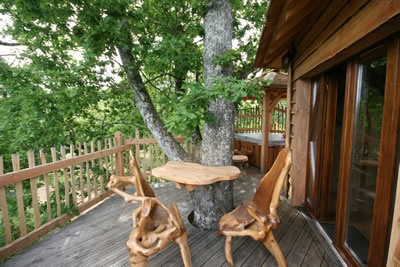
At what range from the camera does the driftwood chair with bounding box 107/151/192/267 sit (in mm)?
1514

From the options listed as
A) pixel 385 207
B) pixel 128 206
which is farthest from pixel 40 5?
pixel 385 207

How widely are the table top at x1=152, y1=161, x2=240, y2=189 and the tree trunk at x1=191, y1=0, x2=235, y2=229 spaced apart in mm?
471

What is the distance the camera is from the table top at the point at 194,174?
1.77 m

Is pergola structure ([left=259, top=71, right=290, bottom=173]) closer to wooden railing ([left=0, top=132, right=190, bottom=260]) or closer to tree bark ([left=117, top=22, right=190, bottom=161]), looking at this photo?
tree bark ([left=117, top=22, right=190, bottom=161])

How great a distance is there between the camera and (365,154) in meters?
1.65

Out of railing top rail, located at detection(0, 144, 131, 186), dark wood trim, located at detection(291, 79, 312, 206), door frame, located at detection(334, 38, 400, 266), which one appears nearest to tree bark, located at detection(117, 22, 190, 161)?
railing top rail, located at detection(0, 144, 131, 186)

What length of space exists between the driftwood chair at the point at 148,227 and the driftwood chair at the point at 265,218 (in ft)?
1.66

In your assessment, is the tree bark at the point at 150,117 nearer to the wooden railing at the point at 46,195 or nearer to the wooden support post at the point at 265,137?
the wooden railing at the point at 46,195

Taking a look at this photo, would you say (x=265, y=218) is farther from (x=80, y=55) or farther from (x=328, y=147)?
(x=80, y=55)

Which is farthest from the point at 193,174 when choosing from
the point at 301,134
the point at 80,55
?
the point at 80,55

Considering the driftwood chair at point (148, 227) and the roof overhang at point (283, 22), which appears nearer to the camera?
the driftwood chair at point (148, 227)

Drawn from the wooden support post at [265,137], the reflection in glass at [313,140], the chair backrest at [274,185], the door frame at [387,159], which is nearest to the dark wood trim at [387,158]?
the door frame at [387,159]

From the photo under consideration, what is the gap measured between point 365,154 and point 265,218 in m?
1.13

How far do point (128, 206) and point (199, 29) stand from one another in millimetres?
3379
